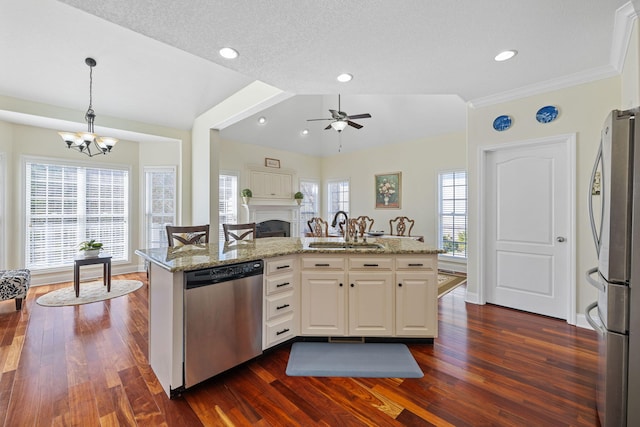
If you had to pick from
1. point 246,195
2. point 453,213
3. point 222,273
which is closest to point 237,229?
point 222,273

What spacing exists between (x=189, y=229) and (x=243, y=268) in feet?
4.92

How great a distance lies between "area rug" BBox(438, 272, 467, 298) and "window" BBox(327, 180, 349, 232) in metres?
3.26

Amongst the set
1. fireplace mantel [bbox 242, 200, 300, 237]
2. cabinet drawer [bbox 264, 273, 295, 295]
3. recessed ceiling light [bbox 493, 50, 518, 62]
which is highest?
recessed ceiling light [bbox 493, 50, 518, 62]

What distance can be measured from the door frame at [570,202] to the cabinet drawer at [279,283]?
2.63m

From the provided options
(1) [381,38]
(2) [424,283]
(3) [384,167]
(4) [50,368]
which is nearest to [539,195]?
(2) [424,283]

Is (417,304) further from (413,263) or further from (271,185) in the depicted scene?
(271,185)

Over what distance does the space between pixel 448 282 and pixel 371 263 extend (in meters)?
2.91

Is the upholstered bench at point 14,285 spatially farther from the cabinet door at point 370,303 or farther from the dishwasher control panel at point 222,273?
the cabinet door at point 370,303

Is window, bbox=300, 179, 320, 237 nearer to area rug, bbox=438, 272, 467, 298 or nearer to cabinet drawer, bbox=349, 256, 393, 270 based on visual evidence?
area rug, bbox=438, 272, 467, 298

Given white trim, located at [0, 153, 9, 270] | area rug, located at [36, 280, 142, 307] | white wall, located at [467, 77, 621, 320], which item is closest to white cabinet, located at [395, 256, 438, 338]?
white wall, located at [467, 77, 621, 320]

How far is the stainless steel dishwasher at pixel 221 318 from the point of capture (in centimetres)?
186

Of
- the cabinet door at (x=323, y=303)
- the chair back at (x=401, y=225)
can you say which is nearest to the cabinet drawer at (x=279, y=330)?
the cabinet door at (x=323, y=303)

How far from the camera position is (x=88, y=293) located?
13.2 ft

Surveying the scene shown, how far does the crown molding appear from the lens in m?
1.98
